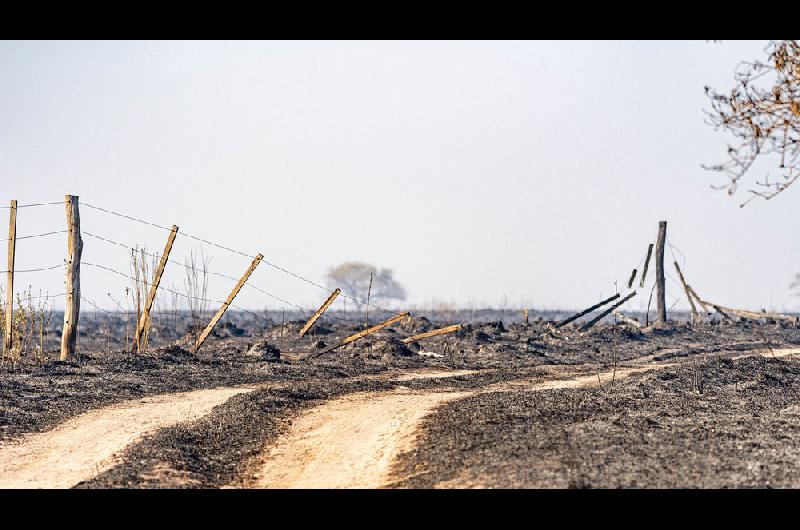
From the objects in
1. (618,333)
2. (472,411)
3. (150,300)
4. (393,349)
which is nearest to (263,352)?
(150,300)

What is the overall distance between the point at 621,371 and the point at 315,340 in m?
10.6

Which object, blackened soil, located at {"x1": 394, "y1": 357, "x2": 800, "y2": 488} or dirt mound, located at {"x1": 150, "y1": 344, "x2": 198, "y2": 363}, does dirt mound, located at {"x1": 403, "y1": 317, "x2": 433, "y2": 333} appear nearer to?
dirt mound, located at {"x1": 150, "y1": 344, "x2": 198, "y2": 363}

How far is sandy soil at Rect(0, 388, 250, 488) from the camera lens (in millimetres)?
10281

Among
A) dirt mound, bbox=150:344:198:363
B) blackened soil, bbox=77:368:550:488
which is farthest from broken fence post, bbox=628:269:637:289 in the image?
blackened soil, bbox=77:368:550:488

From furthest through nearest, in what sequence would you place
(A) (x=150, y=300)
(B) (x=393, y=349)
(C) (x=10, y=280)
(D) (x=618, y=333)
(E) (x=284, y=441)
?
(D) (x=618, y=333)
(B) (x=393, y=349)
(A) (x=150, y=300)
(C) (x=10, y=280)
(E) (x=284, y=441)

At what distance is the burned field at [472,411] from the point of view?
30.2 ft

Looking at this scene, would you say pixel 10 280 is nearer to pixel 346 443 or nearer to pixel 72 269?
pixel 72 269

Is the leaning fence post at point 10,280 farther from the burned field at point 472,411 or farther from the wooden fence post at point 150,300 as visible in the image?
the wooden fence post at point 150,300

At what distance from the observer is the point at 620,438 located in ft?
34.2

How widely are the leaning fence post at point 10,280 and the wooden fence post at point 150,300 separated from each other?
2683mm

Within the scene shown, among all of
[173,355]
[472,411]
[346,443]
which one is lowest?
[346,443]

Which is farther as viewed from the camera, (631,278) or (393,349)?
(631,278)

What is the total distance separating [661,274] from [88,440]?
88.7ft
